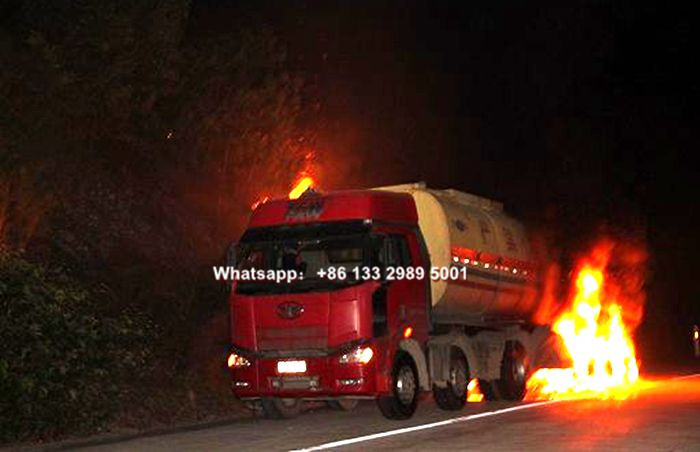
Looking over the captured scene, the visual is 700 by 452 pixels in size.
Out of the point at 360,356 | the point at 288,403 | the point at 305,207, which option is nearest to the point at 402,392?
the point at 360,356

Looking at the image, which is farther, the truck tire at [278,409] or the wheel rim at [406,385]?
the truck tire at [278,409]

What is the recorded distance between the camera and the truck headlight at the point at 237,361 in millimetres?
13823

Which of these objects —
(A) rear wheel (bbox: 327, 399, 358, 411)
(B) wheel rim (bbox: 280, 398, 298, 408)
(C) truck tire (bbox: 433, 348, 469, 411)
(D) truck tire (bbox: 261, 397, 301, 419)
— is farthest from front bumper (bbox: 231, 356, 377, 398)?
(A) rear wheel (bbox: 327, 399, 358, 411)

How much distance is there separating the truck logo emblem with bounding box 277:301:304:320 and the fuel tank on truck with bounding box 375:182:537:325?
2.74 metres

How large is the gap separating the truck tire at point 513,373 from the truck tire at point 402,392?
4189 millimetres

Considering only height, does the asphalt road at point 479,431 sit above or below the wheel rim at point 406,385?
below

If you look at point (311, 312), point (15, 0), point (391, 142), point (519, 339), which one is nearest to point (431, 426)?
point (311, 312)

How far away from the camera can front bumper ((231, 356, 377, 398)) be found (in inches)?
519

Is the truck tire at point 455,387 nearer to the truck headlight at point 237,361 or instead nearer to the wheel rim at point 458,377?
the wheel rim at point 458,377

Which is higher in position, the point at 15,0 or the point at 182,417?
the point at 15,0

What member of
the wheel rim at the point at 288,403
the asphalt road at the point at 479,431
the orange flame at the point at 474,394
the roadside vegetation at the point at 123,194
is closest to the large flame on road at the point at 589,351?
the orange flame at the point at 474,394

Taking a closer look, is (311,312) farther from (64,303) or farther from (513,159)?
(513,159)

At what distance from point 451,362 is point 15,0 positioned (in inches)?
413

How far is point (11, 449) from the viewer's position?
12.0 metres
